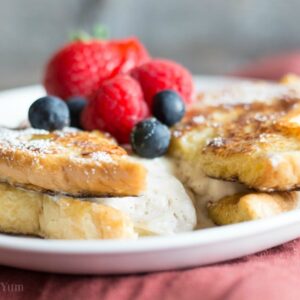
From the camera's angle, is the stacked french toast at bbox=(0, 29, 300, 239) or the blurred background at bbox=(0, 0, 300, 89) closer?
the stacked french toast at bbox=(0, 29, 300, 239)

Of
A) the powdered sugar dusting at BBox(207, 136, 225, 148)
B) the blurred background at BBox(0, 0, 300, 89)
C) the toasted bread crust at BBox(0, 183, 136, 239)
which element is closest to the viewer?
the toasted bread crust at BBox(0, 183, 136, 239)

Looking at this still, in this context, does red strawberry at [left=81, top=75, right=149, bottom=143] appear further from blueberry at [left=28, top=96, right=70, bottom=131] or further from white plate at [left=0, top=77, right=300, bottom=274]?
white plate at [left=0, top=77, right=300, bottom=274]

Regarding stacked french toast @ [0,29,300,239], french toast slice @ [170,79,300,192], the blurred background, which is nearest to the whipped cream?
stacked french toast @ [0,29,300,239]

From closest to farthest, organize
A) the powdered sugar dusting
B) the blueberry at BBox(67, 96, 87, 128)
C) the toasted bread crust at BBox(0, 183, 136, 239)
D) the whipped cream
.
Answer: the toasted bread crust at BBox(0, 183, 136, 239) < the whipped cream < the powdered sugar dusting < the blueberry at BBox(67, 96, 87, 128)

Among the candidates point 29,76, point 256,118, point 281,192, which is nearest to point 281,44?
point 29,76

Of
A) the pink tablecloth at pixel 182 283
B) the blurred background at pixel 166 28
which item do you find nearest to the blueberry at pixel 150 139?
the pink tablecloth at pixel 182 283

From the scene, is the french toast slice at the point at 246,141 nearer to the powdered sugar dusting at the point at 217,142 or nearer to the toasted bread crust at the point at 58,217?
the powdered sugar dusting at the point at 217,142
